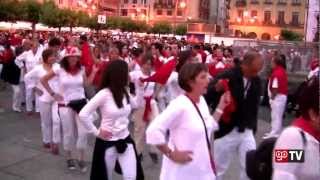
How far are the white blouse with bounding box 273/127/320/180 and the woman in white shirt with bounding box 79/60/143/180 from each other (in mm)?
2792

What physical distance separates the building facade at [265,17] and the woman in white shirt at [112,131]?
89.7m

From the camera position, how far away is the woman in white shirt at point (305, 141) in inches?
109

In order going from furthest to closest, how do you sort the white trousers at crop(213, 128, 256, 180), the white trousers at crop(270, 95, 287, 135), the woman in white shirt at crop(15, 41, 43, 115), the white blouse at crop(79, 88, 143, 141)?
the woman in white shirt at crop(15, 41, 43, 115) → the white trousers at crop(270, 95, 287, 135) → the white trousers at crop(213, 128, 256, 180) → the white blouse at crop(79, 88, 143, 141)

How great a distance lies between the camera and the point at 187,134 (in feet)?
13.6

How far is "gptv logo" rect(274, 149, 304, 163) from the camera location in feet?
9.09

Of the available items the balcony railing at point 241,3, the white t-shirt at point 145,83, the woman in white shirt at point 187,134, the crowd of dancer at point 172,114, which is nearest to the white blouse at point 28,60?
the crowd of dancer at point 172,114

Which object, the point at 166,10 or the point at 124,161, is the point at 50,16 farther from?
the point at 166,10

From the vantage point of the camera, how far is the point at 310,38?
47.4 metres

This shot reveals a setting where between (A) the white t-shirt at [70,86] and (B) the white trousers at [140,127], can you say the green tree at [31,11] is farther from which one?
(A) the white t-shirt at [70,86]

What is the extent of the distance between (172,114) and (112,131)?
5.00 ft

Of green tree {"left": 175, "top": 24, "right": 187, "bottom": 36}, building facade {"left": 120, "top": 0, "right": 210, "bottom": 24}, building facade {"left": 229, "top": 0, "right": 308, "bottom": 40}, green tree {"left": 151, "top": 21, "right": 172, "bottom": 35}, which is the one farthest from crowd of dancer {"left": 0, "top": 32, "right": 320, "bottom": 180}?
building facade {"left": 120, "top": 0, "right": 210, "bottom": 24}

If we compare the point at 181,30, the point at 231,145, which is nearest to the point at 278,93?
the point at 231,145

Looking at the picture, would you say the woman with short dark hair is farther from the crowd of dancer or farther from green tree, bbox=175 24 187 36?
green tree, bbox=175 24 187 36

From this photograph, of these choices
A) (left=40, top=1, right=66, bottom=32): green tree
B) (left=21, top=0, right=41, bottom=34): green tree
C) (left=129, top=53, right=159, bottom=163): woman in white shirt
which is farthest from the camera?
(left=40, top=1, right=66, bottom=32): green tree
